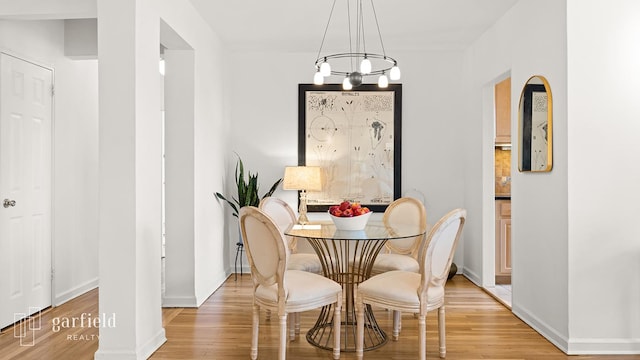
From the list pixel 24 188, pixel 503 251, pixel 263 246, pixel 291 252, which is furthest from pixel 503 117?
pixel 24 188

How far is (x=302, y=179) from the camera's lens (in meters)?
4.82

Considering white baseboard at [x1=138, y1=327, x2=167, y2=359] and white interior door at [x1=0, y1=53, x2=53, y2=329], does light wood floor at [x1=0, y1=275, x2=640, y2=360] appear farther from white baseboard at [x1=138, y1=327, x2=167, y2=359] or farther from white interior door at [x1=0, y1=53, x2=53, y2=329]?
white interior door at [x1=0, y1=53, x2=53, y2=329]

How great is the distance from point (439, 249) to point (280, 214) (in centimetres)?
166

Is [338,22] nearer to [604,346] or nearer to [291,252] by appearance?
[291,252]

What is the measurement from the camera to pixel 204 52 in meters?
4.41

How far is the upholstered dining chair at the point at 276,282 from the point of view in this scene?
267cm

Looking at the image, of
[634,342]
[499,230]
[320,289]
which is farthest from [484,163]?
[320,289]

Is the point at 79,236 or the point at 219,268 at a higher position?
the point at 79,236

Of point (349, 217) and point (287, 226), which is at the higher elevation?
point (349, 217)

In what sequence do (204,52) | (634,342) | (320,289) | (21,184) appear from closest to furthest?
(320,289) → (634,342) → (21,184) → (204,52)

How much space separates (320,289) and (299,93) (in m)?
3.10

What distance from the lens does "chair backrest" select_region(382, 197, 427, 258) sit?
12.8 ft

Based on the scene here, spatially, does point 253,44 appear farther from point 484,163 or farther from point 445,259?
point 445,259

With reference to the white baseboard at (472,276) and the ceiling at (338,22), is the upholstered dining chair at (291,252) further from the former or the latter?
the white baseboard at (472,276)
